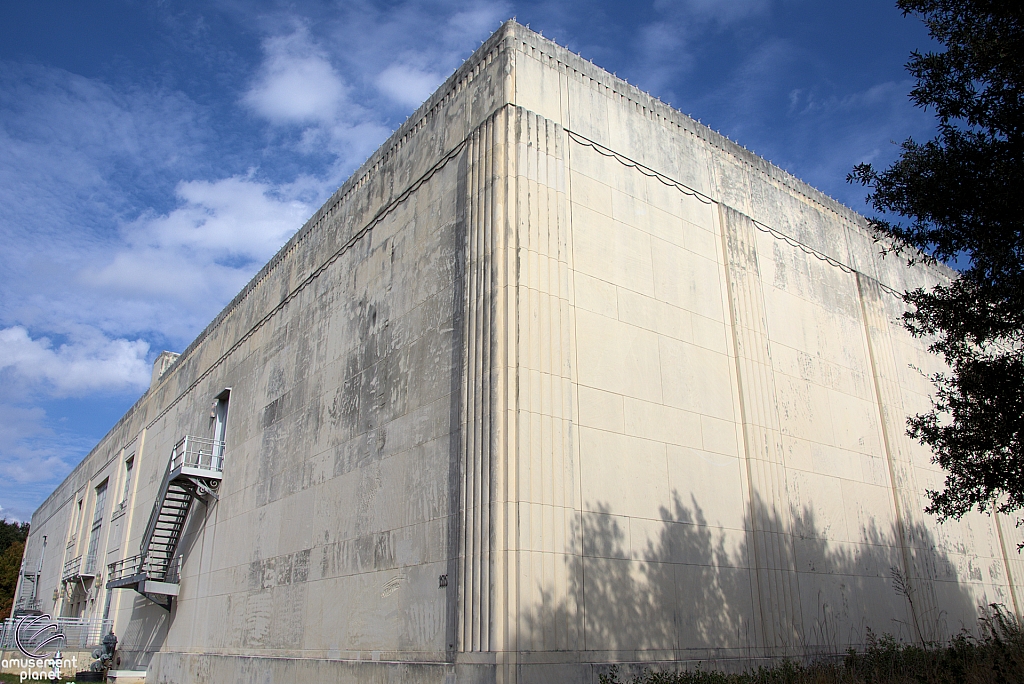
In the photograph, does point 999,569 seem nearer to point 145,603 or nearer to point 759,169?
point 759,169

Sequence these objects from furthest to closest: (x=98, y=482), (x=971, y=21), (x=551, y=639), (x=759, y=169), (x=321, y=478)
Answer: (x=98, y=482) < (x=759, y=169) < (x=321, y=478) < (x=551, y=639) < (x=971, y=21)

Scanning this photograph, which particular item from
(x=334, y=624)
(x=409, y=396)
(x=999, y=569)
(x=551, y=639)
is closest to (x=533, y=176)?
(x=409, y=396)

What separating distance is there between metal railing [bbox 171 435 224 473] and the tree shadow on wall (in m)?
16.0

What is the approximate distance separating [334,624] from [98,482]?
34960mm

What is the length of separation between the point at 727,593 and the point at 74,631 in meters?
32.2

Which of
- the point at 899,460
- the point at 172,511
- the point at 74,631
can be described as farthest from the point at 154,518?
the point at 899,460

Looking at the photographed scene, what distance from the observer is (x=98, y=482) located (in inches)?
1732

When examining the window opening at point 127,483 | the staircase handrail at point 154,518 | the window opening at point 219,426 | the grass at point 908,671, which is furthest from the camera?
the window opening at point 127,483

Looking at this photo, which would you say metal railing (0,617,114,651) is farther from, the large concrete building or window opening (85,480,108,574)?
the large concrete building

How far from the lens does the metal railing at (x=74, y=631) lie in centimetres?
3120

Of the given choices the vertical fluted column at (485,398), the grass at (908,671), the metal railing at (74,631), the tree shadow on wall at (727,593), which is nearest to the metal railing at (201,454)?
the metal railing at (74,631)

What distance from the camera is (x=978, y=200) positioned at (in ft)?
35.8

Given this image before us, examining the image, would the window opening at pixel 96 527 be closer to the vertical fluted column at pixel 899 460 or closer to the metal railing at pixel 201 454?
the metal railing at pixel 201 454

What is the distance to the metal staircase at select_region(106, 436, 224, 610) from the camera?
24.3m
